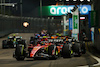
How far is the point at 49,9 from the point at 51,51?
165ft

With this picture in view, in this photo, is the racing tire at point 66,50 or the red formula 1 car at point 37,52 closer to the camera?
the red formula 1 car at point 37,52

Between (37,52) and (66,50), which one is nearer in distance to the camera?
(37,52)

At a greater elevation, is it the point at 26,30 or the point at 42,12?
the point at 42,12

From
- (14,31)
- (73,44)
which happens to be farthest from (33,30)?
(73,44)

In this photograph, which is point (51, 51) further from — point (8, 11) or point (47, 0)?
point (47, 0)

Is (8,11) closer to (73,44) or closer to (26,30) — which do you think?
(26,30)

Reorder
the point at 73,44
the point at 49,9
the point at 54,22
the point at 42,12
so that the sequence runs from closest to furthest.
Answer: the point at 73,44, the point at 49,9, the point at 42,12, the point at 54,22

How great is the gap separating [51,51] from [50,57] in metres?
0.37

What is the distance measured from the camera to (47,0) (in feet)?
238

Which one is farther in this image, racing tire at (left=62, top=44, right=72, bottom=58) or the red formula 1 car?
racing tire at (left=62, top=44, right=72, bottom=58)

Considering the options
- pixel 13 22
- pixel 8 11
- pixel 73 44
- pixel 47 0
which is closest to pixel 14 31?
pixel 13 22

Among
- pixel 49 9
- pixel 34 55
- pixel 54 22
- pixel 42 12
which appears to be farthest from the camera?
pixel 54 22

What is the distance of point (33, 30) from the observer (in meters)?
73.8

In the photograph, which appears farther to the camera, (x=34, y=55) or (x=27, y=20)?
(x=27, y=20)
